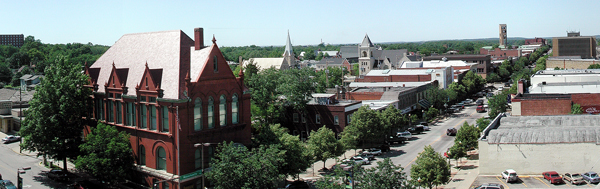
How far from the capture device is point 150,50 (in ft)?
151

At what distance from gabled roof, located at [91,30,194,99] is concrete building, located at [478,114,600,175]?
26419mm

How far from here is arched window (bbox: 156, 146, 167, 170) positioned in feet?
137

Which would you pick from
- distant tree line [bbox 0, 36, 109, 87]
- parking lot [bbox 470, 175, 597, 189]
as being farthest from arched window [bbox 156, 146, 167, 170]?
distant tree line [bbox 0, 36, 109, 87]

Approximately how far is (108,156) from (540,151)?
35.6 m

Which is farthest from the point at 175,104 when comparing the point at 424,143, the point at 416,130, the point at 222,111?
the point at 416,130

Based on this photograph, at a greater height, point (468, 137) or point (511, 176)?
point (468, 137)

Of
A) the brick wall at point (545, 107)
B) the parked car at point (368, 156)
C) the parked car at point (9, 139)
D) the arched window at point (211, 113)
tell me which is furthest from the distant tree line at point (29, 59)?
the brick wall at point (545, 107)

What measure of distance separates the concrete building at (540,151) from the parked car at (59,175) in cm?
3606

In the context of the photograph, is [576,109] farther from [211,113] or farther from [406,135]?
[211,113]

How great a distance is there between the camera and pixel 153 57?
4475cm

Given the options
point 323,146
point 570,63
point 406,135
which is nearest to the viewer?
point 323,146

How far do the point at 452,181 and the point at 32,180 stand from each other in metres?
37.3

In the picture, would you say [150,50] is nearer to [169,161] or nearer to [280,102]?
[169,161]

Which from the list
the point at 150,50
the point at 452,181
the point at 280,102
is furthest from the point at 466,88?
the point at 150,50
